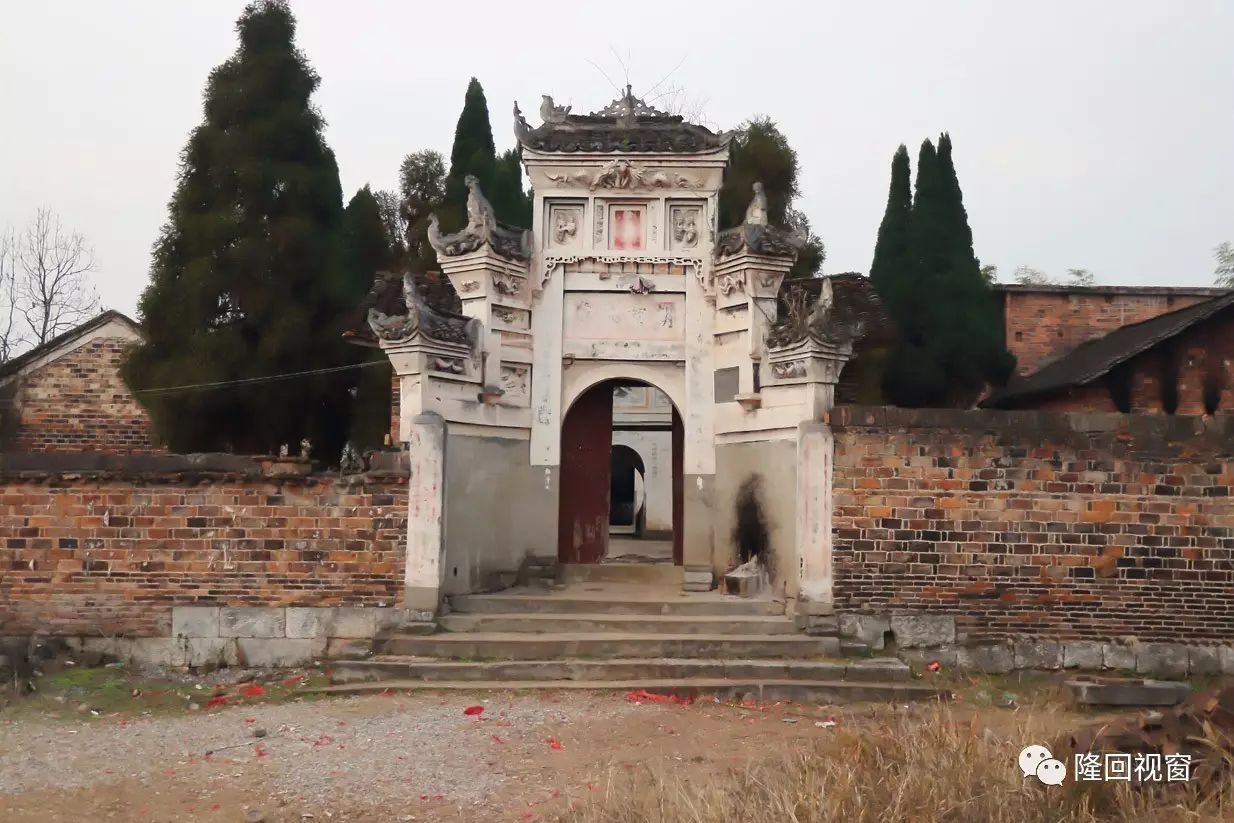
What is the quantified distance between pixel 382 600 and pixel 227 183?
10.3 m

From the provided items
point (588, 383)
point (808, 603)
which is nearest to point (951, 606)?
point (808, 603)

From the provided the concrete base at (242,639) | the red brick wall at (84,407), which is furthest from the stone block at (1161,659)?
the red brick wall at (84,407)

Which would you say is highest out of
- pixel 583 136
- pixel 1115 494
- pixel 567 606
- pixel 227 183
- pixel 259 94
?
pixel 259 94

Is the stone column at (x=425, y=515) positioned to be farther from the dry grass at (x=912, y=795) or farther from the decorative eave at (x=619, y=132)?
the dry grass at (x=912, y=795)

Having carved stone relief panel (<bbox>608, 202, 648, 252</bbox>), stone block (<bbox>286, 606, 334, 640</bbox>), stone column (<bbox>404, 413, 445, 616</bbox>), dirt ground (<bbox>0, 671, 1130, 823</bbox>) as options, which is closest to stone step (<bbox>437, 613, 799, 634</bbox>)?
stone column (<bbox>404, 413, 445, 616</bbox>)

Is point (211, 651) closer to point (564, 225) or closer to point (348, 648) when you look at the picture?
point (348, 648)

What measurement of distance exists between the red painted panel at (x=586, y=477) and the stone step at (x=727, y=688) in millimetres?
3213

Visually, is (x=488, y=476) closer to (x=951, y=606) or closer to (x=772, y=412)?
(x=772, y=412)

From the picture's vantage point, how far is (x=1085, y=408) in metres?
15.2

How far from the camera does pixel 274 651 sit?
9.65 meters

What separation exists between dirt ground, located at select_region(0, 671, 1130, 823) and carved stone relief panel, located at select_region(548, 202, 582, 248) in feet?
17.9

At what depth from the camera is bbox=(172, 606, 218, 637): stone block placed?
9.64 metres

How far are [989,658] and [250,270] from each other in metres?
13.1

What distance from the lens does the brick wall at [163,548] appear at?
31.7 ft
